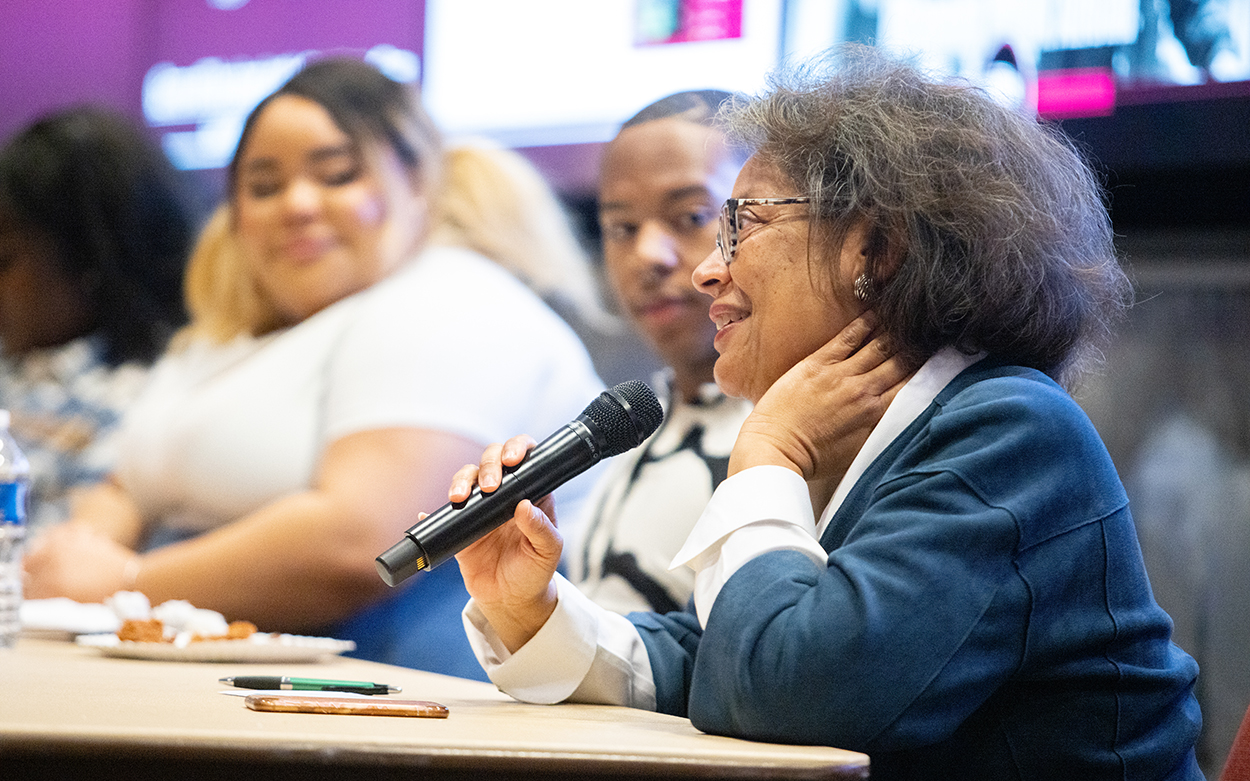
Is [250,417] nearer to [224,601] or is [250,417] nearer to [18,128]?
[224,601]

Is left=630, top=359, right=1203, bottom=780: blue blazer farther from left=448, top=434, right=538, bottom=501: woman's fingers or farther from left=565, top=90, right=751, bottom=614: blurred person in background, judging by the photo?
left=565, top=90, right=751, bottom=614: blurred person in background

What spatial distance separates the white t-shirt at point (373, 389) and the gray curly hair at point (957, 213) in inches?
39.2

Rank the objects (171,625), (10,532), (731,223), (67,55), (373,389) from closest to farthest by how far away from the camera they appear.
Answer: (731,223)
(171,625)
(10,532)
(373,389)
(67,55)

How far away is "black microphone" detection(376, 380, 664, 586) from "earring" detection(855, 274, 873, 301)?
8.4 inches

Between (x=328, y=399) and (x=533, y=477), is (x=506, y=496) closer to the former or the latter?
(x=533, y=477)

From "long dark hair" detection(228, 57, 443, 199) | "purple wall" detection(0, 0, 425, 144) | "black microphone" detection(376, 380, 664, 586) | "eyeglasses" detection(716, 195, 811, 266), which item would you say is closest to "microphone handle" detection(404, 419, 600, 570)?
"black microphone" detection(376, 380, 664, 586)

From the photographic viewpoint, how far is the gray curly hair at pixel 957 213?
3.39ft

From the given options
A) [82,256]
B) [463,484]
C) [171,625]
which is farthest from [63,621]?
[82,256]

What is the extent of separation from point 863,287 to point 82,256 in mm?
2661

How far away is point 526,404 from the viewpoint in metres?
2.09

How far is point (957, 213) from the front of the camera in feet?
3.41

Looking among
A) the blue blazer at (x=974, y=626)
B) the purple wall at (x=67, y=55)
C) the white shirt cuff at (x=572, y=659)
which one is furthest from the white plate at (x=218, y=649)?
the purple wall at (x=67, y=55)

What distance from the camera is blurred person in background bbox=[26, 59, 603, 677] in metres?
1.96

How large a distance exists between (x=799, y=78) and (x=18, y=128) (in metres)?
3.10
